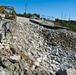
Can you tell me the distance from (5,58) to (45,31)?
669 inches

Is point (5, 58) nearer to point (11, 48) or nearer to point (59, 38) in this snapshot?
point (11, 48)

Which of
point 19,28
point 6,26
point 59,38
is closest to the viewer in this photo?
point 6,26

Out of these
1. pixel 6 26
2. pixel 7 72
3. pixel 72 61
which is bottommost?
pixel 72 61

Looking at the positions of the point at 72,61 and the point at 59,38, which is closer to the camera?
the point at 72,61

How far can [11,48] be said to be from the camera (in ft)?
51.4

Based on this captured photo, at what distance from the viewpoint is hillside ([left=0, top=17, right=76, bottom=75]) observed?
13.3 meters

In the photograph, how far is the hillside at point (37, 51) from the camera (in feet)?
43.5

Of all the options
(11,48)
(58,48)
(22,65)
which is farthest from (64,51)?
(22,65)

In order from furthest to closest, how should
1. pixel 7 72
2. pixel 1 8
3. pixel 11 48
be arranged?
pixel 1 8 < pixel 11 48 < pixel 7 72

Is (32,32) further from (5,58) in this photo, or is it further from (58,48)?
(5,58)

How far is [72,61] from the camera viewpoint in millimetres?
23266

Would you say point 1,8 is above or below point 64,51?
above

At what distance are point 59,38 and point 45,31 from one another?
1.78 meters

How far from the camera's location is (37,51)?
21859 millimetres
